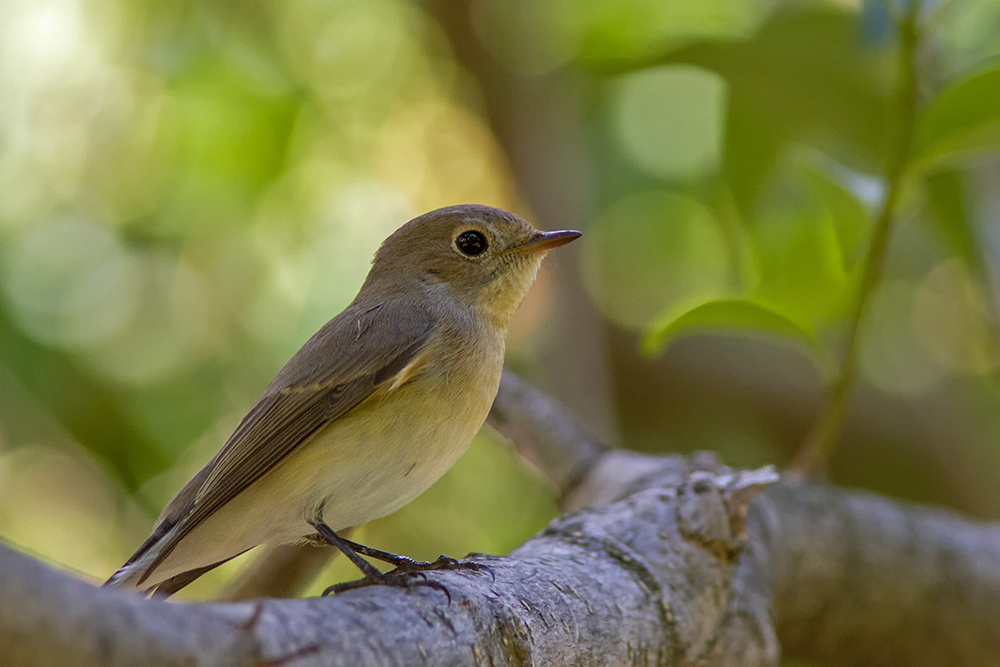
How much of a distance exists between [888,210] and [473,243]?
4.53 ft

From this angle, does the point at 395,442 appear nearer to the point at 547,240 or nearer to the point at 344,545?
the point at 344,545

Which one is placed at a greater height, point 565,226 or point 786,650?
point 565,226

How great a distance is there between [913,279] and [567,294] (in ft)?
6.40

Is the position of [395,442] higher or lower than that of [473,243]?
lower

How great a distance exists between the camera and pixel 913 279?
4.86 meters

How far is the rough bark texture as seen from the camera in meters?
1.09

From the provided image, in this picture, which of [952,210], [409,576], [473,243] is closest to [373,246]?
[473,243]

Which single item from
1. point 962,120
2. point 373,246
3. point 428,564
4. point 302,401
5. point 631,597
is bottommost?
point 631,597

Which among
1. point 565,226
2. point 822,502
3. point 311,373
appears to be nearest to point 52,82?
point 565,226

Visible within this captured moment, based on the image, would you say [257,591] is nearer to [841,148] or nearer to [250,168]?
[250,168]

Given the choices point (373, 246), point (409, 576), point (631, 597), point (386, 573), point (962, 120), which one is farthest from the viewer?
point (373, 246)

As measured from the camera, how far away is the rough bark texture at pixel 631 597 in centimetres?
109

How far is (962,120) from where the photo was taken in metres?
2.72

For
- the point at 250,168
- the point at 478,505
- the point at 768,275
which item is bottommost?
the point at 478,505
